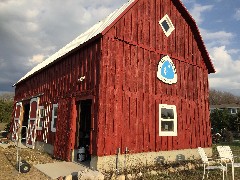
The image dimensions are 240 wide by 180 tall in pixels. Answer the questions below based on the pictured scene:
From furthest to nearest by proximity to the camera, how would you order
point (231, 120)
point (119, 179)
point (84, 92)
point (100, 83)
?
point (231, 120) < point (84, 92) < point (100, 83) < point (119, 179)

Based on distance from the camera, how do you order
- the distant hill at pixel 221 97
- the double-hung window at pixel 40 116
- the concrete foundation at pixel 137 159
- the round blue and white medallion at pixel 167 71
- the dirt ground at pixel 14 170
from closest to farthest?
A: the dirt ground at pixel 14 170
the concrete foundation at pixel 137 159
the round blue and white medallion at pixel 167 71
the double-hung window at pixel 40 116
the distant hill at pixel 221 97

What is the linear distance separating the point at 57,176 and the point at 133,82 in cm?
459

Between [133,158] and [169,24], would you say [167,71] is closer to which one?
[169,24]

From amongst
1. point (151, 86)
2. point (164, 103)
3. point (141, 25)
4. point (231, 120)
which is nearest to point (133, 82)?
point (151, 86)

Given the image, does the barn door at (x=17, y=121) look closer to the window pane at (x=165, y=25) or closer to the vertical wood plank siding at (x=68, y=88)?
the vertical wood plank siding at (x=68, y=88)

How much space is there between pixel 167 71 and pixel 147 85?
1.60 m

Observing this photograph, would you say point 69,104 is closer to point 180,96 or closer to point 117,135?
point 117,135

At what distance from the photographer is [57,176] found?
7418mm

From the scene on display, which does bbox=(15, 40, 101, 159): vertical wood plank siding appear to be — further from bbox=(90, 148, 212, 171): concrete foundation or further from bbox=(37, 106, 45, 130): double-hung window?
bbox=(90, 148, 212, 171): concrete foundation

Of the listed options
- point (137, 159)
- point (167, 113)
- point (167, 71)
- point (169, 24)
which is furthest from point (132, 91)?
point (169, 24)

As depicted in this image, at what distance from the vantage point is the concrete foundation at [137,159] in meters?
8.37

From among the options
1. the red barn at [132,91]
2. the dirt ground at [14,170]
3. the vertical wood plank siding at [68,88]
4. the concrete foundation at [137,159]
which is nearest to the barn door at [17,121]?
the red barn at [132,91]

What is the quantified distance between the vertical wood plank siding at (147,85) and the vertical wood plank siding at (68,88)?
0.53 metres

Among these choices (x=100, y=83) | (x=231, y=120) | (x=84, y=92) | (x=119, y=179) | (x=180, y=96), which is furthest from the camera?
(x=231, y=120)
